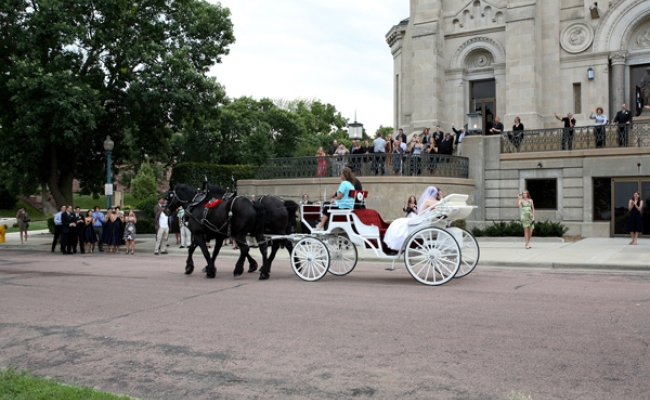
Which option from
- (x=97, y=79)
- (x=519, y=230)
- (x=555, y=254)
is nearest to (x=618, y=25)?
(x=519, y=230)

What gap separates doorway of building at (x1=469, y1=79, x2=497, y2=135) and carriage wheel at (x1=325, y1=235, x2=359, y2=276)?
20208mm

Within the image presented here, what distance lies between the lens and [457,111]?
31.0m

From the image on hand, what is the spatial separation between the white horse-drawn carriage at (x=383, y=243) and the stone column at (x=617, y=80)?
1878 centimetres

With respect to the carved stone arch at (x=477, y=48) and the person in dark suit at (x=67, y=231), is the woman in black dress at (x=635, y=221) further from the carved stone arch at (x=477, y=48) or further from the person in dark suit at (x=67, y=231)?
the person in dark suit at (x=67, y=231)

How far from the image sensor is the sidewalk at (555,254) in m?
14.0

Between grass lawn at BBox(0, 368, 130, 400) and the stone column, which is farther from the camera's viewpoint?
the stone column

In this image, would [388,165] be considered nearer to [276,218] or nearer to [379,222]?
[276,218]

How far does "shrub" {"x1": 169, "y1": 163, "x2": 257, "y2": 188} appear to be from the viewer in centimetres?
2808

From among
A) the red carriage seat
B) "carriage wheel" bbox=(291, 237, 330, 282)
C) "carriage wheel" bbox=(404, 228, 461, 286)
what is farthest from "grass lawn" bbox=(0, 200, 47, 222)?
"carriage wheel" bbox=(404, 228, 461, 286)

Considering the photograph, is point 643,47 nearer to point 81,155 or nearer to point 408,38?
point 408,38

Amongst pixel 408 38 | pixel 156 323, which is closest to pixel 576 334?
pixel 156 323

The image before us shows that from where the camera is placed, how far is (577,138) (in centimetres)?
2291

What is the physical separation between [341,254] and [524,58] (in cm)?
1975

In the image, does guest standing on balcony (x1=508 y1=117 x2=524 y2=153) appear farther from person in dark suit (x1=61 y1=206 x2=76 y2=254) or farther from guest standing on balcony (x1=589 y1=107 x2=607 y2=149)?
person in dark suit (x1=61 y1=206 x2=76 y2=254)
